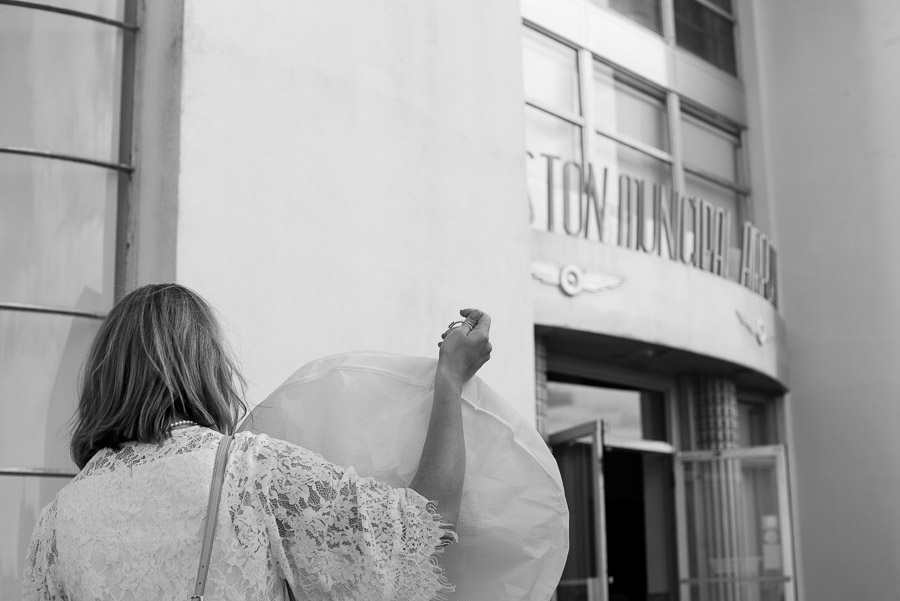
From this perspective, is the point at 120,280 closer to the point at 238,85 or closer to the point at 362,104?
the point at 238,85

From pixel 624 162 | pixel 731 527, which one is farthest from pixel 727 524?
pixel 624 162

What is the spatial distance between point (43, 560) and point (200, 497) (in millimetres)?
348

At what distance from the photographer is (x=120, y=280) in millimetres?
4305

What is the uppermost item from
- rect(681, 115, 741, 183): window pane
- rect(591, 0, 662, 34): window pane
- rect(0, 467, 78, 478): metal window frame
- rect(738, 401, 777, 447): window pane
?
rect(591, 0, 662, 34): window pane

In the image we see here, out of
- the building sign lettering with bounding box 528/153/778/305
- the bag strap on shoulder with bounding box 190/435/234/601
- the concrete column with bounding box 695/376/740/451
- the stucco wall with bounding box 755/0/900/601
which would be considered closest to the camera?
the bag strap on shoulder with bounding box 190/435/234/601

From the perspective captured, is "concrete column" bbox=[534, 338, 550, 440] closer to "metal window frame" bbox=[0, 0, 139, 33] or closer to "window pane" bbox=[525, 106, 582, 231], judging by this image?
"window pane" bbox=[525, 106, 582, 231]

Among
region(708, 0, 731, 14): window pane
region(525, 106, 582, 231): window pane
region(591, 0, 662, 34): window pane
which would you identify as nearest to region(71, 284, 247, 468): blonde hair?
region(525, 106, 582, 231): window pane

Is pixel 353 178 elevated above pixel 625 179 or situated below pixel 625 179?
below

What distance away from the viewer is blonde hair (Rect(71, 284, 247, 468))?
5.55 ft

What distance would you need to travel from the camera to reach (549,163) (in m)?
8.72

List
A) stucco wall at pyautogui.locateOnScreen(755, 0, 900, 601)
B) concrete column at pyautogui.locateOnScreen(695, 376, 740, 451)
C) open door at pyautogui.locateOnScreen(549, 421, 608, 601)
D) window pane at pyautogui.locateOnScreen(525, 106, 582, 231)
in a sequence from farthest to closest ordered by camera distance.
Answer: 1. stucco wall at pyautogui.locateOnScreen(755, 0, 900, 601)
2. concrete column at pyautogui.locateOnScreen(695, 376, 740, 451)
3. window pane at pyautogui.locateOnScreen(525, 106, 582, 231)
4. open door at pyautogui.locateOnScreen(549, 421, 608, 601)

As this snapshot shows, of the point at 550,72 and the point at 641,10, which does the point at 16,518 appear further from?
the point at 641,10

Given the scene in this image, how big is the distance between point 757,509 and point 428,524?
8.83 metres

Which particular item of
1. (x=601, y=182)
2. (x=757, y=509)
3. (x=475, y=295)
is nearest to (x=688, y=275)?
(x=601, y=182)
